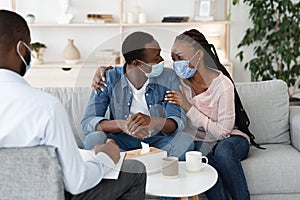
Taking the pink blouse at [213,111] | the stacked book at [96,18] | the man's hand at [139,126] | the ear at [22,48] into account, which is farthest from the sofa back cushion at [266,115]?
the stacked book at [96,18]

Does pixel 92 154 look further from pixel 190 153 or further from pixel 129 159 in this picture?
pixel 190 153

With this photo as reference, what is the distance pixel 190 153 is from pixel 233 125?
1.50 ft

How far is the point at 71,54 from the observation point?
486cm

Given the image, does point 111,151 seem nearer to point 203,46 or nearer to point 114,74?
point 114,74

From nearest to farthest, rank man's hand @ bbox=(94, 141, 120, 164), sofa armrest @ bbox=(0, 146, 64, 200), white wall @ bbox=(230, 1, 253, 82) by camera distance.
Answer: sofa armrest @ bbox=(0, 146, 64, 200), man's hand @ bbox=(94, 141, 120, 164), white wall @ bbox=(230, 1, 253, 82)

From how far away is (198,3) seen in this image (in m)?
4.93

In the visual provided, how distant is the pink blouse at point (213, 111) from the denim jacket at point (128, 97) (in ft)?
0.47

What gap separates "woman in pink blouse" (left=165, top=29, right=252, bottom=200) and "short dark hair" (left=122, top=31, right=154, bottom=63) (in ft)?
0.71

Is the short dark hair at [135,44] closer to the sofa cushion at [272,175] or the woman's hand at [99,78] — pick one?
the woman's hand at [99,78]

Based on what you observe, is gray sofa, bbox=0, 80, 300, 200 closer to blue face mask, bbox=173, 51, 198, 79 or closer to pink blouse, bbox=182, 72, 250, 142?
pink blouse, bbox=182, 72, 250, 142

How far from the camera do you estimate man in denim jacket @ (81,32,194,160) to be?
7.09 feet

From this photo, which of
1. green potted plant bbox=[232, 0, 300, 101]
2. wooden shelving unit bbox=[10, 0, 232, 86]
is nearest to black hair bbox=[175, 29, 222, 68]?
green potted plant bbox=[232, 0, 300, 101]

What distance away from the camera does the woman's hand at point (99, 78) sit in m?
2.40

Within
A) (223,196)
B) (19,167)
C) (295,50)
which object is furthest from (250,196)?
(295,50)
